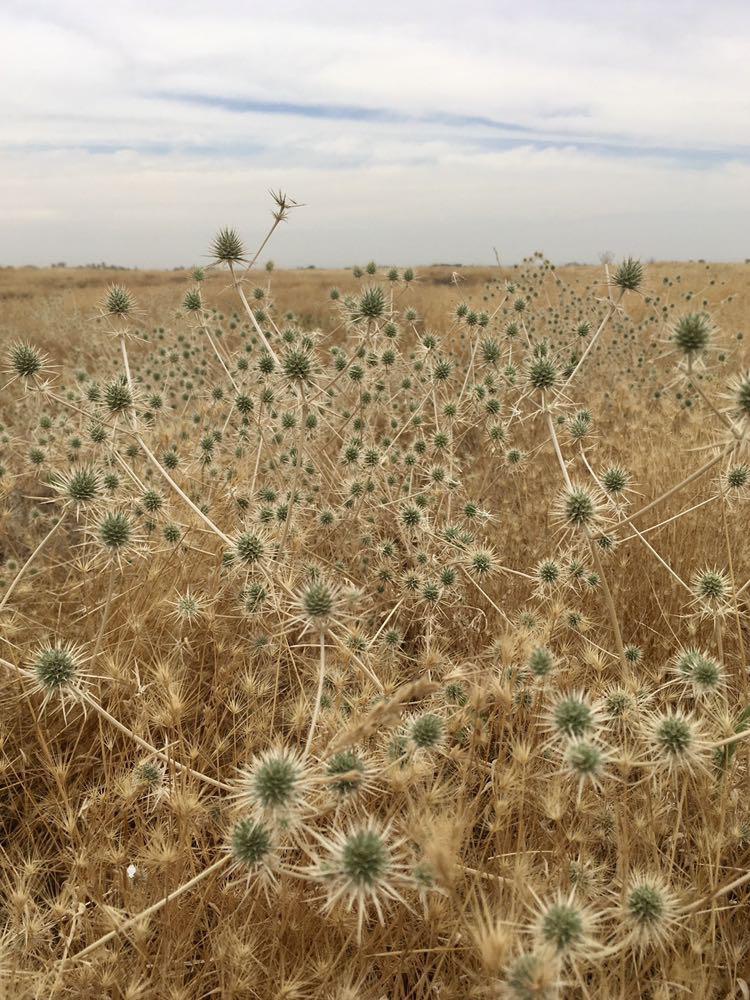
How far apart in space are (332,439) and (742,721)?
4.12 meters

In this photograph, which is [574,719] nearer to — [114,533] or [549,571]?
[549,571]

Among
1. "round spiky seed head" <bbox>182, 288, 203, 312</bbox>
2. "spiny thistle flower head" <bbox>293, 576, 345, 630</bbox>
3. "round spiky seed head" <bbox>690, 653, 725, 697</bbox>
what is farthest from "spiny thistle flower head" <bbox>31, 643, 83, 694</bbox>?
"round spiky seed head" <bbox>182, 288, 203, 312</bbox>

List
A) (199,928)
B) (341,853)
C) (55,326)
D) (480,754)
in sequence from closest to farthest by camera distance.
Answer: (341,853)
(199,928)
(480,754)
(55,326)

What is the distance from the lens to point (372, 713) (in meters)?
1.66

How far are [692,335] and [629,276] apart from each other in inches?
50.8

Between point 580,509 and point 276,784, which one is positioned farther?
point 580,509

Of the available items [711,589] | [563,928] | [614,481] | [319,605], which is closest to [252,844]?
[319,605]

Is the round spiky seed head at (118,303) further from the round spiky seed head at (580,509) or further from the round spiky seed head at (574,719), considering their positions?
the round spiky seed head at (574,719)

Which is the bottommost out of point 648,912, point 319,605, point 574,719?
point 648,912

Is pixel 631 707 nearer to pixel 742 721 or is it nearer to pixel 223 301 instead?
pixel 742 721

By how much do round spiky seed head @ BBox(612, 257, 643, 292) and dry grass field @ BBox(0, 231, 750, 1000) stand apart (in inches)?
0.9

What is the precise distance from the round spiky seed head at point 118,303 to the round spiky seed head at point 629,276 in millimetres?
2590

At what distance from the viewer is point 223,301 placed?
69.8 feet

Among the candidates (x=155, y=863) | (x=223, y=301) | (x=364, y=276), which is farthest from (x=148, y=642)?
(x=223, y=301)
